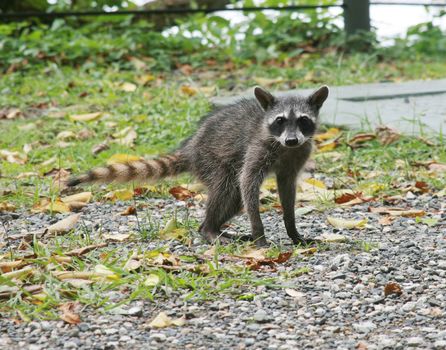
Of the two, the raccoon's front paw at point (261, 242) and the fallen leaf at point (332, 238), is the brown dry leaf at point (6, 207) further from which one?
the fallen leaf at point (332, 238)

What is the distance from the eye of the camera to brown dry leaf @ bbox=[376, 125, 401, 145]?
21.1 ft

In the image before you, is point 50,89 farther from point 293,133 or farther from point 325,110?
point 293,133

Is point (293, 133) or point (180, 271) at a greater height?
point (293, 133)

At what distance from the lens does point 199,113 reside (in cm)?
740

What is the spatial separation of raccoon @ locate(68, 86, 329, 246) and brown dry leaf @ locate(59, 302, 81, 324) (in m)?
1.28

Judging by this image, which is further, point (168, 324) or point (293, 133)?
point (293, 133)

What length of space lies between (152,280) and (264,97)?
4.99ft

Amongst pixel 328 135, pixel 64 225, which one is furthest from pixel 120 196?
pixel 328 135

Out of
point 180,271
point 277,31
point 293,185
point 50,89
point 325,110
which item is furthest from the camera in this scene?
point 277,31

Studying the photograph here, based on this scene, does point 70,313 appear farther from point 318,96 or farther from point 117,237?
point 318,96

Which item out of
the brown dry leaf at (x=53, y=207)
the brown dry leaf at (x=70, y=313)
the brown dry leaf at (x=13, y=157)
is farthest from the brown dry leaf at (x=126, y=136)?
the brown dry leaf at (x=70, y=313)

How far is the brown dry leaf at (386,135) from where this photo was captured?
642 cm

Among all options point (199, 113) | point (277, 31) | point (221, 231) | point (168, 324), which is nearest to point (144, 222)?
point (221, 231)

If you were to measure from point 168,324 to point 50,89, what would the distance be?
19.0ft
